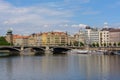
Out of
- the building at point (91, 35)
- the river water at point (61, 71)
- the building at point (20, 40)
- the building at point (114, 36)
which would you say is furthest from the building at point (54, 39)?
the river water at point (61, 71)

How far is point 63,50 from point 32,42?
4489cm

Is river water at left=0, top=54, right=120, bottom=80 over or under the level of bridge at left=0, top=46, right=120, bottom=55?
under

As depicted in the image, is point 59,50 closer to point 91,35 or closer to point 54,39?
point 91,35

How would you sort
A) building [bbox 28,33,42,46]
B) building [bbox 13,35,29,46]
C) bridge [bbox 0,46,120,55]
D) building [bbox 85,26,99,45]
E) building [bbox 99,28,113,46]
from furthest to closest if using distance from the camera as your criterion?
1. building [bbox 13,35,29,46]
2. building [bbox 28,33,42,46]
3. building [bbox 85,26,99,45]
4. building [bbox 99,28,113,46]
5. bridge [bbox 0,46,120,55]

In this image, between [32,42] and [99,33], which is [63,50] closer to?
[99,33]

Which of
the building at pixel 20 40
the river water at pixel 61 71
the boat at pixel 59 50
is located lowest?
the river water at pixel 61 71

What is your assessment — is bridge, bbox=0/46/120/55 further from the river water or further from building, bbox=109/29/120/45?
the river water

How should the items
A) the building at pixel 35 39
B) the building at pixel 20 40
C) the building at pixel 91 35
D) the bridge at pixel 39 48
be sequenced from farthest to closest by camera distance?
the building at pixel 20 40, the building at pixel 35 39, the building at pixel 91 35, the bridge at pixel 39 48

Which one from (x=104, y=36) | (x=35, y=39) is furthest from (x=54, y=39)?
(x=104, y=36)

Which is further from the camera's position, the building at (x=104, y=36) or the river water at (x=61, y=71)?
the building at (x=104, y=36)

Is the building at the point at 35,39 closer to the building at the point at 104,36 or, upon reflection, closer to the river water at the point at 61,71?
the building at the point at 104,36

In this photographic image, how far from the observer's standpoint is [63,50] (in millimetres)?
93250

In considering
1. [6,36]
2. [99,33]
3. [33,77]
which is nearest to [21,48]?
[99,33]

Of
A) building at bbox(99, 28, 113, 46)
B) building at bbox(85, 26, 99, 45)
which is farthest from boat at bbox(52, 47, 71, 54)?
building at bbox(85, 26, 99, 45)
